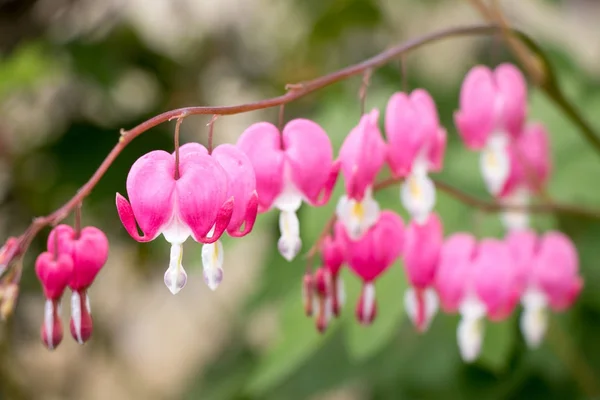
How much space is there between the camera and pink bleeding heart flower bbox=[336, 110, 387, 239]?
747 millimetres

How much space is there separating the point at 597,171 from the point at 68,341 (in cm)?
202

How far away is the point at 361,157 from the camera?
75 centimetres

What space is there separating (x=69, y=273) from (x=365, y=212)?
0.97 feet

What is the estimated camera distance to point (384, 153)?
0.79 metres

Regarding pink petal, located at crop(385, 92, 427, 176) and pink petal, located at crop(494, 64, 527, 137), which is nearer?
pink petal, located at crop(385, 92, 427, 176)

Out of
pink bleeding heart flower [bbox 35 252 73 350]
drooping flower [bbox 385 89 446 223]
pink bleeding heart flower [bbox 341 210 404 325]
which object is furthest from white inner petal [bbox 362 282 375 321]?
pink bleeding heart flower [bbox 35 252 73 350]

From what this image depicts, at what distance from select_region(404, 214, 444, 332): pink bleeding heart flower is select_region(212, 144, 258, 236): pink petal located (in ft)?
1.00

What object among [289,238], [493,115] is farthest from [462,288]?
[289,238]

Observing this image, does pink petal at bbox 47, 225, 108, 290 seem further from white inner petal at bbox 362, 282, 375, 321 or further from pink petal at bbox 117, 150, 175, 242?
white inner petal at bbox 362, 282, 375, 321

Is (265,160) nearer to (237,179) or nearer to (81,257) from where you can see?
(237,179)

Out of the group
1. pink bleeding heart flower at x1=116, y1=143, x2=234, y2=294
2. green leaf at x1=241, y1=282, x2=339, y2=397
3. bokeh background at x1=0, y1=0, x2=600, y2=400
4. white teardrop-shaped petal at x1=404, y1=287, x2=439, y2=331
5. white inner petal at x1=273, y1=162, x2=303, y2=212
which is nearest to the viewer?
pink bleeding heart flower at x1=116, y1=143, x2=234, y2=294

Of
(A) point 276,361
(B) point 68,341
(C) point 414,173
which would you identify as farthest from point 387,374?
(B) point 68,341

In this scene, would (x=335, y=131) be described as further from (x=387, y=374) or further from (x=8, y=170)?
(x=8, y=170)

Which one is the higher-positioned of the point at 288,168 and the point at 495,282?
the point at 288,168
